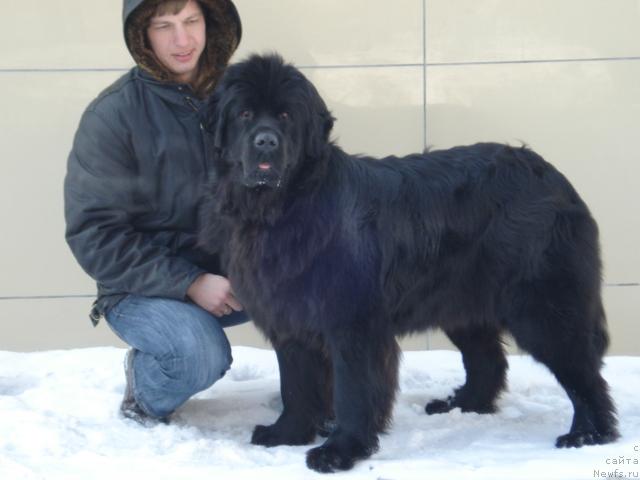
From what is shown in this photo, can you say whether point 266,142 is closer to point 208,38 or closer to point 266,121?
point 266,121

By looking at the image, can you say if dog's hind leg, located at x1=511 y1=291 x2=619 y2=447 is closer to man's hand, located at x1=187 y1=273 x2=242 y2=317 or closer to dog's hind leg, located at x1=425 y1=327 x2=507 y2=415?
dog's hind leg, located at x1=425 y1=327 x2=507 y2=415

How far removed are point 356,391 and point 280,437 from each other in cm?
48

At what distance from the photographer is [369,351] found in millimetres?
3445

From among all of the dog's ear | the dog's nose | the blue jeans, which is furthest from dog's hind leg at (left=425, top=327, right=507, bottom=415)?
the dog's nose

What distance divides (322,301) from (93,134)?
1.15m

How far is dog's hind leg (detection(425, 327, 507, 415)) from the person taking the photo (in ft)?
13.7

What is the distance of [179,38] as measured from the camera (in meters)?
3.80

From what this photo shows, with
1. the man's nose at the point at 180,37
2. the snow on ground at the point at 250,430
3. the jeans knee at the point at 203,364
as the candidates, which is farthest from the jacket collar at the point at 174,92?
the snow on ground at the point at 250,430

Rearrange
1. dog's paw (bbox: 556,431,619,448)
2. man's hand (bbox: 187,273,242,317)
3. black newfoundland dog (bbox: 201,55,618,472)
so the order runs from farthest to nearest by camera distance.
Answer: man's hand (bbox: 187,273,242,317)
dog's paw (bbox: 556,431,619,448)
black newfoundland dog (bbox: 201,55,618,472)

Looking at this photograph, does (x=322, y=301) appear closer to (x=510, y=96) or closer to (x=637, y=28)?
(x=510, y=96)

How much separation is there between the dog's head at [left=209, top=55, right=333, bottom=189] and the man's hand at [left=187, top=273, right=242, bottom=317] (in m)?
0.53

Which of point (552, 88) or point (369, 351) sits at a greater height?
point (552, 88)

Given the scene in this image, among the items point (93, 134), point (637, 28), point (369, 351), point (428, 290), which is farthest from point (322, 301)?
point (637, 28)

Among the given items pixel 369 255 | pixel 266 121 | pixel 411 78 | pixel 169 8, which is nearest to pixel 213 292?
pixel 369 255
